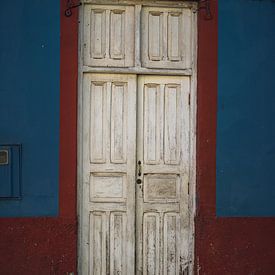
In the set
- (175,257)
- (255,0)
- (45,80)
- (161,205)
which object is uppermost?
(255,0)

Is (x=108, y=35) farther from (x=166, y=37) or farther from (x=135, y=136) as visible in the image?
(x=135, y=136)

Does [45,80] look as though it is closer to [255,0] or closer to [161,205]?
[161,205]

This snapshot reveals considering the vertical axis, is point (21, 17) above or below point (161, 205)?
above

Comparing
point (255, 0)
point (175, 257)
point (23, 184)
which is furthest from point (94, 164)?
point (255, 0)

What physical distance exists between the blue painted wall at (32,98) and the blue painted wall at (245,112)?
184 centimetres

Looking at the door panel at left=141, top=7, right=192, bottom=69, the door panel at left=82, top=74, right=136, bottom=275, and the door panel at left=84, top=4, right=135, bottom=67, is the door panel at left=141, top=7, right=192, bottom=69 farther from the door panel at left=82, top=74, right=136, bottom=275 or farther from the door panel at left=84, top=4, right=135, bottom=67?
the door panel at left=82, top=74, right=136, bottom=275

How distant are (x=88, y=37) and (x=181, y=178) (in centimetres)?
190

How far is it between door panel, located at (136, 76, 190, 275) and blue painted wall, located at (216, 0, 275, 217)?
42cm

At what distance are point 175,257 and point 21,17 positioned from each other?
3.15 metres

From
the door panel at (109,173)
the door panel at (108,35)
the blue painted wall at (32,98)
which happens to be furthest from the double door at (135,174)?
the blue painted wall at (32,98)

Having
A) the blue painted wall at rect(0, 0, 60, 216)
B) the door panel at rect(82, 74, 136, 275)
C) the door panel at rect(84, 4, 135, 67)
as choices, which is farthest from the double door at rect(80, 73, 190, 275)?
the blue painted wall at rect(0, 0, 60, 216)

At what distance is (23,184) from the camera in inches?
245

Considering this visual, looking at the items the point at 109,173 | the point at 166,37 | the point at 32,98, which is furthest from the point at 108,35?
the point at 109,173

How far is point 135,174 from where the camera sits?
6.48 m
